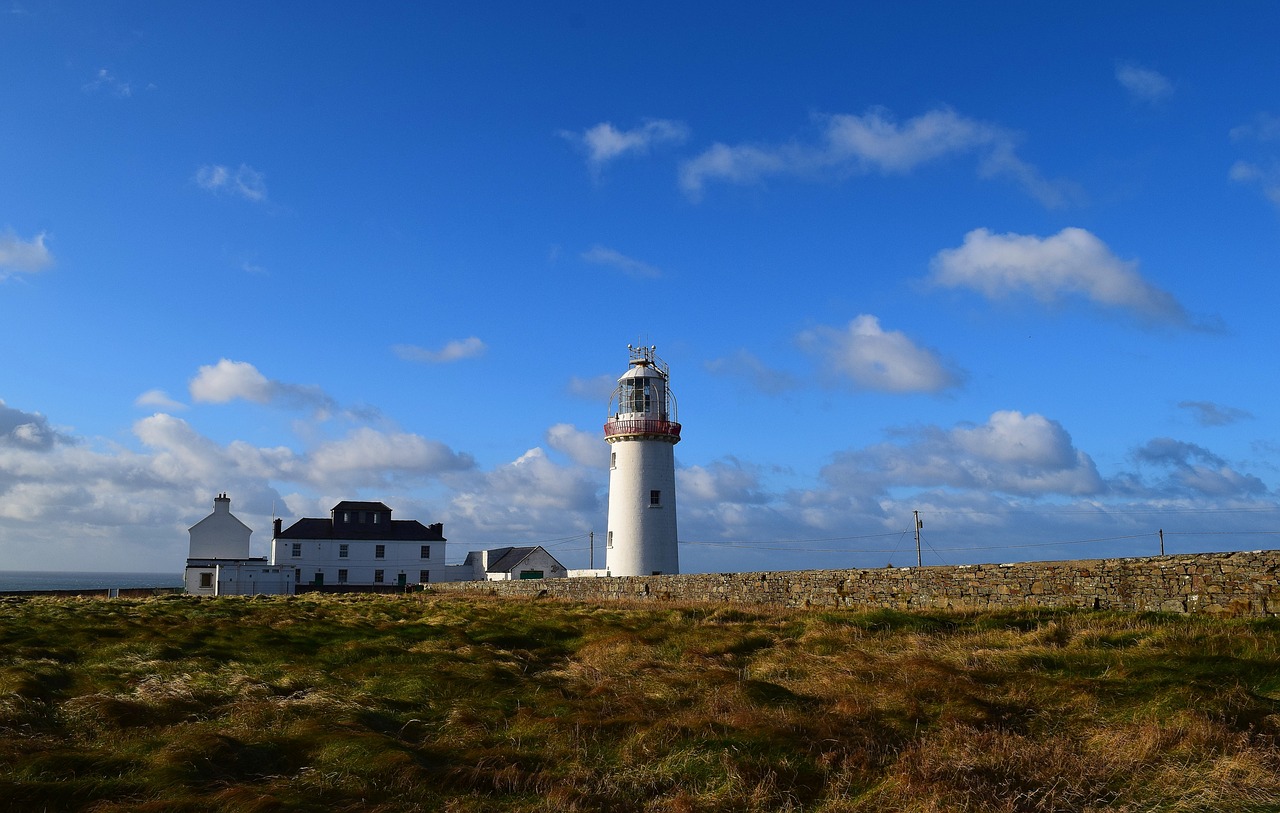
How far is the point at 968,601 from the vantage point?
21203 millimetres

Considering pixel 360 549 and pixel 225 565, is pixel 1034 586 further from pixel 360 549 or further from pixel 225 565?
pixel 360 549

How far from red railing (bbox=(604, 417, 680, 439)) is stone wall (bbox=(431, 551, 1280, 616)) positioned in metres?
11.5

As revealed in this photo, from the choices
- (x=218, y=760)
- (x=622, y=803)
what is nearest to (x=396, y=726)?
(x=218, y=760)

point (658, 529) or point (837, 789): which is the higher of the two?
point (658, 529)

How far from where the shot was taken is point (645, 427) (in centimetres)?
4084

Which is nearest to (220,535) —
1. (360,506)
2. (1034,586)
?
(360,506)

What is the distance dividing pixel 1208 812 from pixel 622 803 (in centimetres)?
510

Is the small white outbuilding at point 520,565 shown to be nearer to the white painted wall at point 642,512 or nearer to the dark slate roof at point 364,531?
the dark slate roof at point 364,531

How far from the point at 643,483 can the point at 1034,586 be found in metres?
22.4

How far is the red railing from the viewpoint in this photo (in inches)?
1608

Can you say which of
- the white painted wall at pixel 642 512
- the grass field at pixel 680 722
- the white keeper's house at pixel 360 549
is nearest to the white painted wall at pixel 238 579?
the white keeper's house at pixel 360 549

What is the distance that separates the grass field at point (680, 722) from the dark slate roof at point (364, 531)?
167ft

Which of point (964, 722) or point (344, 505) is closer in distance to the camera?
point (964, 722)

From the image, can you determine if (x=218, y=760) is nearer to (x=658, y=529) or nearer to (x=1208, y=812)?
(x=1208, y=812)
